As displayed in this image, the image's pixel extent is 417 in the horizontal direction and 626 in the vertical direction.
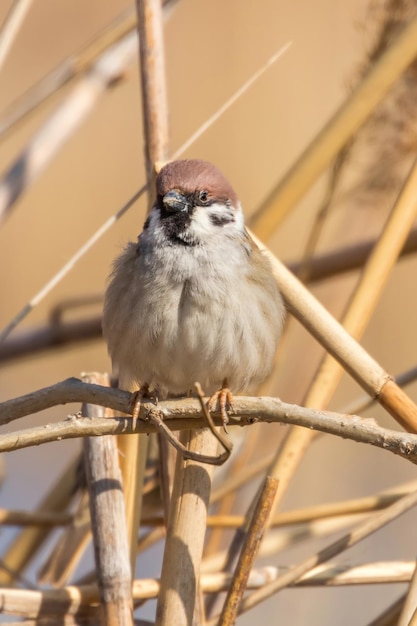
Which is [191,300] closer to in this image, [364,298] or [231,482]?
[364,298]

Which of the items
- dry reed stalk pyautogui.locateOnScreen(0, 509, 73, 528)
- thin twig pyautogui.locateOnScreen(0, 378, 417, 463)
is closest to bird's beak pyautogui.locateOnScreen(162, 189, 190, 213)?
thin twig pyautogui.locateOnScreen(0, 378, 417, 463)

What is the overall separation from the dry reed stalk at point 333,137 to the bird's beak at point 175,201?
182mm

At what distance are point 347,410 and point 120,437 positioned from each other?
65cm

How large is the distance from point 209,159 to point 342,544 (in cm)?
337

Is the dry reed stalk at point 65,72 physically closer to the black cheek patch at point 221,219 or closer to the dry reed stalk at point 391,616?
the black cheek patch at point 221,219

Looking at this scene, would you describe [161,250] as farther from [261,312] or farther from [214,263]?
[261,312]

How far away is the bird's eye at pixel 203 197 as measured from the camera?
7.97ft

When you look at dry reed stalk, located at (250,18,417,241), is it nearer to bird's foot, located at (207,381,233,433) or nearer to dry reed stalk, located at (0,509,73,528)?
bird's foot, located at (207,381,233,433)

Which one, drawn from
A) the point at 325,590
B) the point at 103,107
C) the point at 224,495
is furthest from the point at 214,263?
the point at 103,107

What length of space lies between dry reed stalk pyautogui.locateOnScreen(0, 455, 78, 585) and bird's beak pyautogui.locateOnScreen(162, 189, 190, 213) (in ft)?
2.99

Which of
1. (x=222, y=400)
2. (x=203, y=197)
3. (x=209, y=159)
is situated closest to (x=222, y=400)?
(x=222, y=400)

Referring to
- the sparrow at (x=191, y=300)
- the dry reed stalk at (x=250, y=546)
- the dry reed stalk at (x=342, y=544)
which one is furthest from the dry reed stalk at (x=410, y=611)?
the sparrow at (x=191, y=300)

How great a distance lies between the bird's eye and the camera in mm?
2428

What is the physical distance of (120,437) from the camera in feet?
7.50
